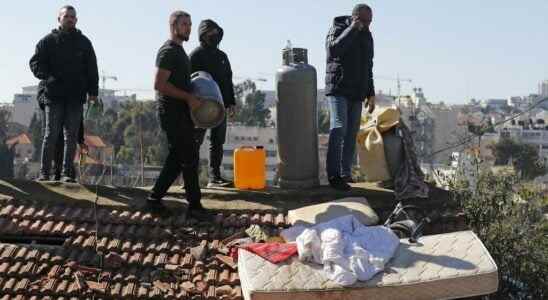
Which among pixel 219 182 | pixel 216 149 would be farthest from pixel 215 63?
pixel 219 182

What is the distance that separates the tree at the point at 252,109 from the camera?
3241 inches

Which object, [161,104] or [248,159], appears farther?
[248,159]

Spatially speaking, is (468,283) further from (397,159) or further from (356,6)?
(356,6)

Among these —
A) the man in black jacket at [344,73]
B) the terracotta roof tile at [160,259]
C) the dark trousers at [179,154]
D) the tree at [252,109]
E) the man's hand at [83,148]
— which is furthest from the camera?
the tree at [252,109]

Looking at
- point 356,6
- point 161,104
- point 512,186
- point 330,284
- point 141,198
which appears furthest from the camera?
point 512,186

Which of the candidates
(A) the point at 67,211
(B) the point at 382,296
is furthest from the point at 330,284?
(A) the point at 67,211

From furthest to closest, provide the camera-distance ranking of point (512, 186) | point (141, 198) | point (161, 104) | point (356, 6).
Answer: point (512, 186) → point (356, 6) → point (141, 198) → point (161, 104)

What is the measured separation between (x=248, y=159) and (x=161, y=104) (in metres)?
1.36

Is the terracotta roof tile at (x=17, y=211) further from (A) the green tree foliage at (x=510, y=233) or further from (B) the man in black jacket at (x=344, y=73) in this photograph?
(A) the green tree foliage at (x=510, y=233)

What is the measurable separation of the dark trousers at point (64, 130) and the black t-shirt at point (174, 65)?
1.37 meters

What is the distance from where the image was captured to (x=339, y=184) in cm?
719

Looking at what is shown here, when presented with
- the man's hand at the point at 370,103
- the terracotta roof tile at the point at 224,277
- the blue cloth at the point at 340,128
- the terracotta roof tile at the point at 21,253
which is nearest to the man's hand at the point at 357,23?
the blue cloth at the point at 340,128

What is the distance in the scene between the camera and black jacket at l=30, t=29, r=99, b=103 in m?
7.07

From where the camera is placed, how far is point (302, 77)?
7.34m
